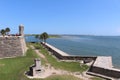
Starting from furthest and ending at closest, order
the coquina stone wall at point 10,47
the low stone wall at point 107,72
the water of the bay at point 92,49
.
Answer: the water of the bay at point 92,49 < the coquina stone wall at point 10,47 < the low stone wall at point 107,72

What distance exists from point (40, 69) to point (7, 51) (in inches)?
396

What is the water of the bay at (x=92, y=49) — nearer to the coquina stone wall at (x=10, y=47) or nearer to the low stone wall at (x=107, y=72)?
the low stone wall at (x=107, y=72)

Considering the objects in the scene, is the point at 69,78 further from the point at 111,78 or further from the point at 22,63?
the point at 22,63

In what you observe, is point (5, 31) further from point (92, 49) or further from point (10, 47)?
point (92, 49)

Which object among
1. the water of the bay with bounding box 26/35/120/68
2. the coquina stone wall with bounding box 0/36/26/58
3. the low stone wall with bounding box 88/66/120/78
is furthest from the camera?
the water of the bay with bounding box 26/35/120/68

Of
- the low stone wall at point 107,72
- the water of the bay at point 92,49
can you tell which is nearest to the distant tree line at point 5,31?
the water of the bay at point 92,49

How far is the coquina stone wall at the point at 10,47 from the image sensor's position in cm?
2645

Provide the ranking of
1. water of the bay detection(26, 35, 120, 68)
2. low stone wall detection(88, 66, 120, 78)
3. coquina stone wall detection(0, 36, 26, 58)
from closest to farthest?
low stone wall detection(88, 66, 120, 78)
coquina stone wall detection(0, 36, 26, 58)
water of the bay detection(26, 35, 120, 68)

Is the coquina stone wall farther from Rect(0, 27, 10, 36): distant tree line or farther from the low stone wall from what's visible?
Rect(0, 27, 10, 36): distant tree line

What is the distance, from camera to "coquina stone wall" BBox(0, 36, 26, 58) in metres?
26.5

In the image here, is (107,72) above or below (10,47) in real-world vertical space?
below

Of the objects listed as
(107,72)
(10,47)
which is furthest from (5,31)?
(107,72)

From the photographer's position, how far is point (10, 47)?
26.7 meters

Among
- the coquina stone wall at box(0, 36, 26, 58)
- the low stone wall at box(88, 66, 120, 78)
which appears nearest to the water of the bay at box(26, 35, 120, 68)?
the low stone wall at box(88, 66, 120, 78)
